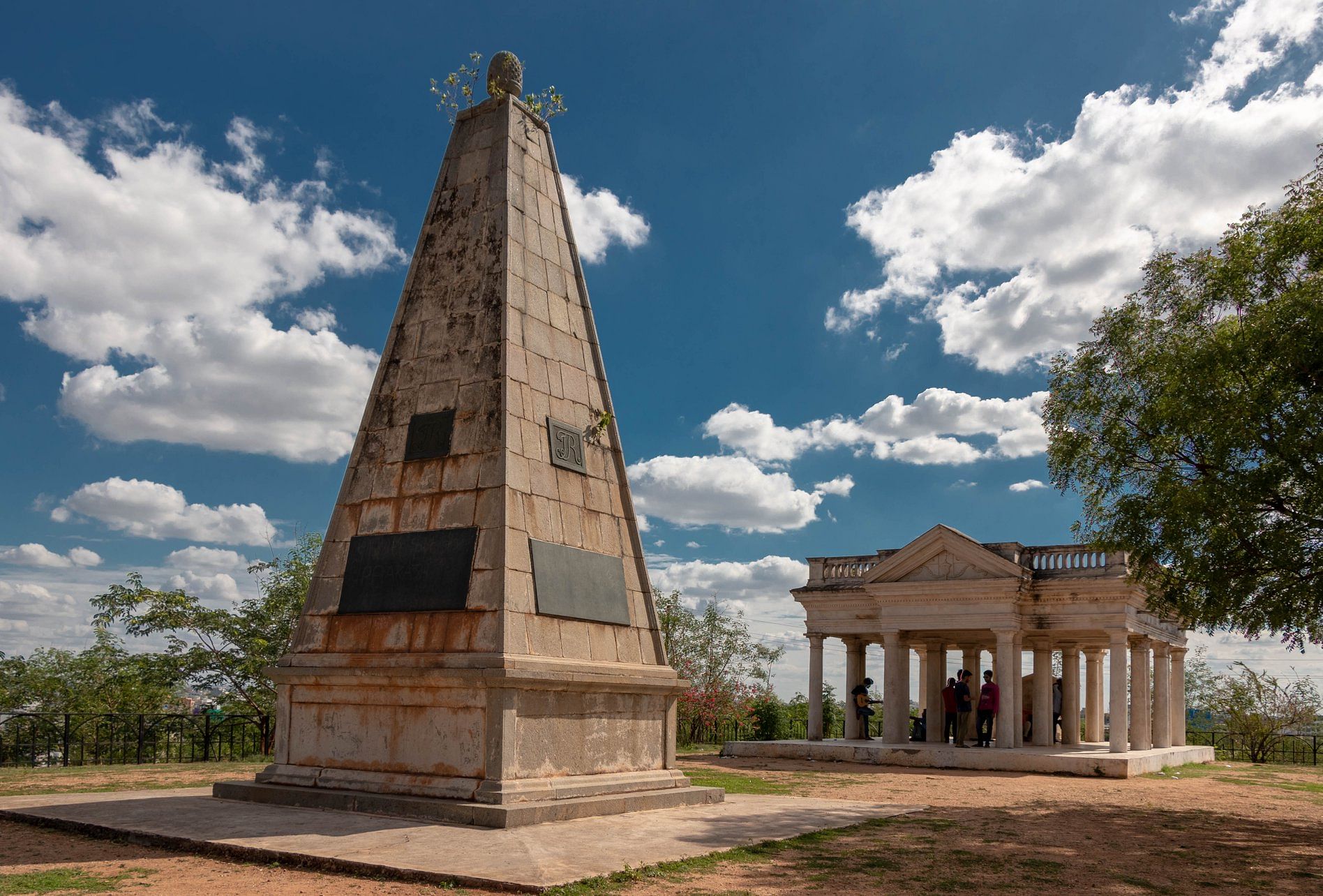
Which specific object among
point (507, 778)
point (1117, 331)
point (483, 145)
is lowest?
point (507, 778)

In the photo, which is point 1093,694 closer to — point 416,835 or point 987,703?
point 987,703

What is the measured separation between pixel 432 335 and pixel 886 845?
23.3 ft

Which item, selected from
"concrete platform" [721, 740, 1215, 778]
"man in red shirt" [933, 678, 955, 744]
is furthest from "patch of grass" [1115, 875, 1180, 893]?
"man in red shirt" [933, 678, 955, 744]

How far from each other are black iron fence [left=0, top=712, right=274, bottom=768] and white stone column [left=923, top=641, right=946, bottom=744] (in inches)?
657

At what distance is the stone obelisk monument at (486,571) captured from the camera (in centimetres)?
958

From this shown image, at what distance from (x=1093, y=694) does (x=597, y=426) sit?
22.9m

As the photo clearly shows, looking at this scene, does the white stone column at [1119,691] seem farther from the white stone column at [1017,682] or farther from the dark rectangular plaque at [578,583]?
the dark rectangular plaque at [578,583]

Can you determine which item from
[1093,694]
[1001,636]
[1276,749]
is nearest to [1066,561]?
[1001,636]

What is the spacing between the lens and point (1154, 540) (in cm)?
1490

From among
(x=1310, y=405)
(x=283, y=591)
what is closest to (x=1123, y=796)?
(x=1310, y=405)

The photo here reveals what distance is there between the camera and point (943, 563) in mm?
24125

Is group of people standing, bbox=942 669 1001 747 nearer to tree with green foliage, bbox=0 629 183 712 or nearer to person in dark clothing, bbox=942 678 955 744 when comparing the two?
person in dark clothing, bbox=942 678 955 744

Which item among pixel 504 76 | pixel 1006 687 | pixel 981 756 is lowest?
pixel 981 756

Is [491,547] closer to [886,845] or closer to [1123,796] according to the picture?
[886,845]
